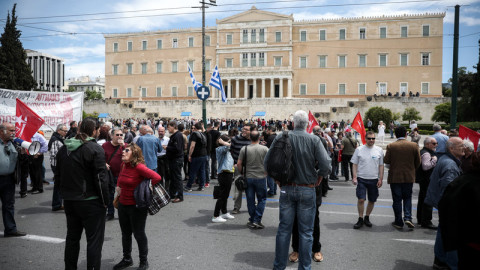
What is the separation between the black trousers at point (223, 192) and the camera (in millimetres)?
6594

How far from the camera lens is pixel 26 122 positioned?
25.2 ft

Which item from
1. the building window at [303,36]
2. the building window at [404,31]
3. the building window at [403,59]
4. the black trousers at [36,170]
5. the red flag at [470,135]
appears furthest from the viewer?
the building window at [303,36]

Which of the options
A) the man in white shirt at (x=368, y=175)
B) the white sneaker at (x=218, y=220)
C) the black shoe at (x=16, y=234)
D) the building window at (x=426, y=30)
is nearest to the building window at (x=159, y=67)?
the building window at (x=426, y=30)

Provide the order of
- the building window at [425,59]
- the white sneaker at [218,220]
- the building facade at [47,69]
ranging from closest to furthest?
the white sneaker at [218,220]
the building window at [425,59]
the building facade at [47,69]

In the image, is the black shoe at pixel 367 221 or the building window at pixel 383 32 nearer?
the black shoe at pixel 367 221

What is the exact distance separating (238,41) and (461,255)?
183 ft

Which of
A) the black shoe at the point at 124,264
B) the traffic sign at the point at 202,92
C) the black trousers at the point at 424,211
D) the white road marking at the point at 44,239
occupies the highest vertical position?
the traffic sign at the point at 202,92

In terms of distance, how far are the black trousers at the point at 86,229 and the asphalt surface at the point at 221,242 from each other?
68cm

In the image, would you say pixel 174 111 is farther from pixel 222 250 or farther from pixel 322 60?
pixel 222 250

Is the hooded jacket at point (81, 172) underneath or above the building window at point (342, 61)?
underneath

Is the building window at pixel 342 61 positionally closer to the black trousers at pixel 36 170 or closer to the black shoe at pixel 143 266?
the black trousers at pixel 36 170

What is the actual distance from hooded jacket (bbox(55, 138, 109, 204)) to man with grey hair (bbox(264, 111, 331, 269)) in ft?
6.54

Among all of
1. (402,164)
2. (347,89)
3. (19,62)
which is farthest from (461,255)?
(347,89)

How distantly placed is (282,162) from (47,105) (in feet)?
28.9
